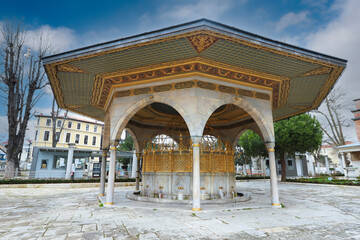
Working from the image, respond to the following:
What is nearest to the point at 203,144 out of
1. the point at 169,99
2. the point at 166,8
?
the point at 169,99

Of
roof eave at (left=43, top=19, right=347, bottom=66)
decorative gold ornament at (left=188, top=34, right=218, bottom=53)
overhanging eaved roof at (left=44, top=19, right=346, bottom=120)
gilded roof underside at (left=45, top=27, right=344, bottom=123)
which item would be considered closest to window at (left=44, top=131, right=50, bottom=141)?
gilded roof underside at (left=45, top=27, right=344, bottom=123)

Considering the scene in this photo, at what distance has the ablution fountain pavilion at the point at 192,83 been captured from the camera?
16.8 feet

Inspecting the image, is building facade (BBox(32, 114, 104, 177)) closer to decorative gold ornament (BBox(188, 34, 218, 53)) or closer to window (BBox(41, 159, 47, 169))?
window (BBox(41, 159, 47, 169))

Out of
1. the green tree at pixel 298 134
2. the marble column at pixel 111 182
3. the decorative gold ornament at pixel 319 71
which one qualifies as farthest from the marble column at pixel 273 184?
the green tree at pixel 298 134

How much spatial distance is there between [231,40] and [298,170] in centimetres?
3245

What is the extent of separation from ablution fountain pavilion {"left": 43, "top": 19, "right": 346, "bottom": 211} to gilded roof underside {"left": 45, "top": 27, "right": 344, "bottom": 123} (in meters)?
0.02

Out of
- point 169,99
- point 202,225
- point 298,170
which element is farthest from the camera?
point 298,170

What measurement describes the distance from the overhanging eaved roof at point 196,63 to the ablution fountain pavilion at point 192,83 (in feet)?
0.08

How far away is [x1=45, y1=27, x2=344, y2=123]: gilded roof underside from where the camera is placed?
5133 mm

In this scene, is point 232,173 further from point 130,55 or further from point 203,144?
point 130,55

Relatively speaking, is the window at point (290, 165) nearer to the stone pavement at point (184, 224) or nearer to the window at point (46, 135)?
the stone pavement at point (184, 224)

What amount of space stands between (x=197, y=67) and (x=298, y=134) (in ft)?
49.3

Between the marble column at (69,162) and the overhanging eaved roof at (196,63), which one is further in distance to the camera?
the marble column at (69,162)

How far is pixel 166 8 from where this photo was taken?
7.31 meters
